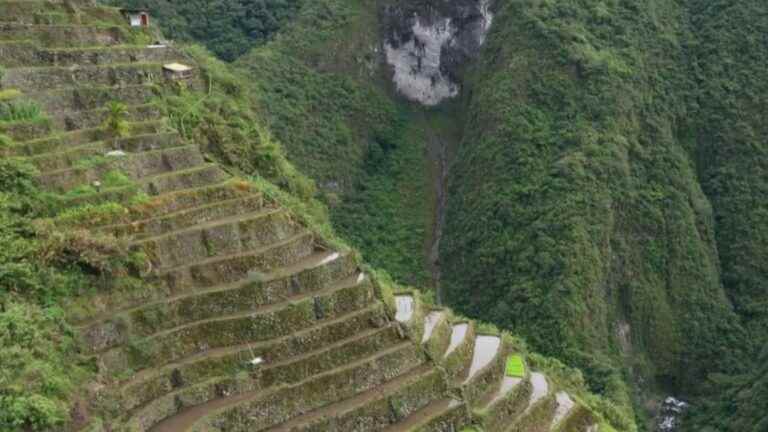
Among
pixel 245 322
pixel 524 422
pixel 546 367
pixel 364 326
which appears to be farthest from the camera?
pixel 546 367

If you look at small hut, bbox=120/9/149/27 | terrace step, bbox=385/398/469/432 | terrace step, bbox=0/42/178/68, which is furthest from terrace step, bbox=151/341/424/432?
small hut, bbox=120/9/149/27

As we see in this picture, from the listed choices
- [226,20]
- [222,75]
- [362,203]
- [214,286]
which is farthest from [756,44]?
[214,286]

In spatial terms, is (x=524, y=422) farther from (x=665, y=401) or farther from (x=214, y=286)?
(x=665, y=401)

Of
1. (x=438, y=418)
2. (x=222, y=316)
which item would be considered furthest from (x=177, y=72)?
(x=438, y=418)

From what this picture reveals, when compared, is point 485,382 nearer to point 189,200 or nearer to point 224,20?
point 189,200

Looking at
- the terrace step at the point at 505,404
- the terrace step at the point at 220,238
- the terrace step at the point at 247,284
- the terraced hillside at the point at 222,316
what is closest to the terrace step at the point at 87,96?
the terraced hillside at the point at 222,316

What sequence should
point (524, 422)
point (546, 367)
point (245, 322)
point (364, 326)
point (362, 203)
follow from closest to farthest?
point (245, 322), point (364, 326), point (524, 422), point (546, 367), point (362, 203)

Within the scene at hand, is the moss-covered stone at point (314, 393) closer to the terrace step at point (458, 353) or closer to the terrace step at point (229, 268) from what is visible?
the terrace step at point (458, 353)
